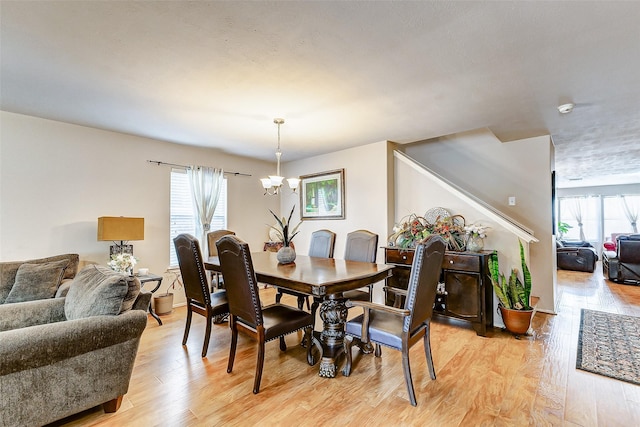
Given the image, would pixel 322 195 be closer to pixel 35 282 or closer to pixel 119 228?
pixel 119 228

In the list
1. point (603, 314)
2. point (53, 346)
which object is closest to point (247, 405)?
point (53, 346)

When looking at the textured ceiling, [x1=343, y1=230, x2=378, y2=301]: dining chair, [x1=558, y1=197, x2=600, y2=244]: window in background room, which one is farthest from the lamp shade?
[x1=558, y1=197, x2=600, y2=244]: window in background room

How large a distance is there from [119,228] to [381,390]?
3223 mm

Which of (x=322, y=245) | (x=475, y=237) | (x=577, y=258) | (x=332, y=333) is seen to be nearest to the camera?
(x=332, y=333)

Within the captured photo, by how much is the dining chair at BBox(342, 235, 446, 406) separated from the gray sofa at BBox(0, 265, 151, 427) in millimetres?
1511

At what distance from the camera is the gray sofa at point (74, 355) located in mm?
1532

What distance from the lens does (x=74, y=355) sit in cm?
169

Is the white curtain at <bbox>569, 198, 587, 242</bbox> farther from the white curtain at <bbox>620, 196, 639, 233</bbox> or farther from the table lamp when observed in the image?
the table lamp

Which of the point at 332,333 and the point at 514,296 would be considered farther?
the point at 514,296

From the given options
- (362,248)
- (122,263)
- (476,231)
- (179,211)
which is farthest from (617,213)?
(122,263)

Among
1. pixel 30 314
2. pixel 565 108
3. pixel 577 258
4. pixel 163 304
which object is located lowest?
pixel 163 304

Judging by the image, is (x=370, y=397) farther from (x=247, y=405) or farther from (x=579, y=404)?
(x=579, y=404)

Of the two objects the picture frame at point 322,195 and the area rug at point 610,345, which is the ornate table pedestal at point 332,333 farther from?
the picture frame at point 322,195

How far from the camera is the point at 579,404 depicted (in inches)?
75.5
